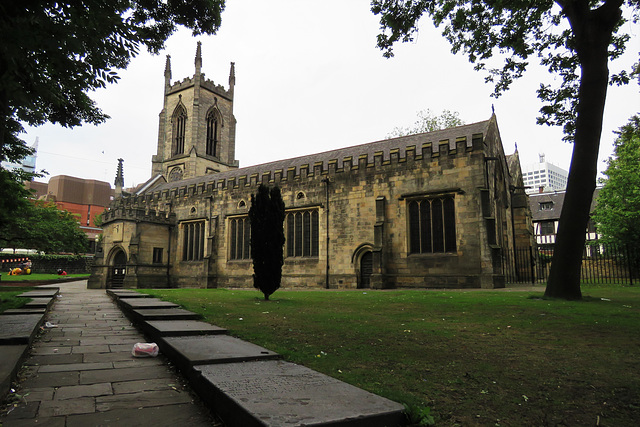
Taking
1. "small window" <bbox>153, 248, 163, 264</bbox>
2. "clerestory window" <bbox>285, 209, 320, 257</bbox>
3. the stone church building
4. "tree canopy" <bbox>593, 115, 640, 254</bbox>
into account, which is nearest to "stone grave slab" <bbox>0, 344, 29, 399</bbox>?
the stone church building

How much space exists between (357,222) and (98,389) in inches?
746

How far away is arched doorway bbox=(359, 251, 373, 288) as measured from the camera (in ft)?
70.1

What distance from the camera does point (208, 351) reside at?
3.92m

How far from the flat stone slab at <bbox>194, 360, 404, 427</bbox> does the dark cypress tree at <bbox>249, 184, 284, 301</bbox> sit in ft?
30.4

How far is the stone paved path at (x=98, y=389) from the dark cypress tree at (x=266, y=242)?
22.7 feet

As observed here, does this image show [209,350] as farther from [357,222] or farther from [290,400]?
[357,222]

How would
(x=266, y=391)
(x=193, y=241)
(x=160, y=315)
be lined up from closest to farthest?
1. (x=266, y=391)
2. (x=160, y=315)
3. (x=193, y=241)

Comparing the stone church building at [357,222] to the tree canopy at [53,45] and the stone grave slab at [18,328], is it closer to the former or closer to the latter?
the stone grave slab at [18,328]

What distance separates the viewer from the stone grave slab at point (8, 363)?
2926mm

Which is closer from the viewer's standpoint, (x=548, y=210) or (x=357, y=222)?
(x=357, y=222)

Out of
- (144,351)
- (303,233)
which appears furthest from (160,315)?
(303,233)

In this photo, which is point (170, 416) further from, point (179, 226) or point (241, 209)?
point (179, 226)

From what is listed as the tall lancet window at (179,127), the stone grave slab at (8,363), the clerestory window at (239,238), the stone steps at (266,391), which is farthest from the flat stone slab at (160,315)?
the tall lancet window at (179,127)

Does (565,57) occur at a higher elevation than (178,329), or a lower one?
higher
